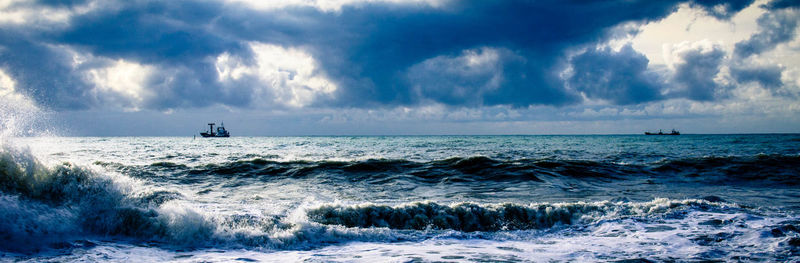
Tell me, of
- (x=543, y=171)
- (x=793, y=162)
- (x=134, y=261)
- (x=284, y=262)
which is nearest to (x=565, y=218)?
(x=284, y=262)

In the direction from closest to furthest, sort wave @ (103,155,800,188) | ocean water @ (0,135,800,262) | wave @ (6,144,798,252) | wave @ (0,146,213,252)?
ocean water @ (0,135,800,262), wave @ (0,146,213,252), wave @ (6,144,798,252), wave @ (103,155,800,188)

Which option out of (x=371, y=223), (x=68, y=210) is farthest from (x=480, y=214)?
(x=68, y=210)

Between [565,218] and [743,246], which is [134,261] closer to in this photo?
[565,218]

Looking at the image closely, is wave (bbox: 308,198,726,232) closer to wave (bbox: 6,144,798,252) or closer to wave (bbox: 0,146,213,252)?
wave (bbox: 6,144,798,252)

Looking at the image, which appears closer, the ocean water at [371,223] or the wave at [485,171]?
the ocean water at [371,223]

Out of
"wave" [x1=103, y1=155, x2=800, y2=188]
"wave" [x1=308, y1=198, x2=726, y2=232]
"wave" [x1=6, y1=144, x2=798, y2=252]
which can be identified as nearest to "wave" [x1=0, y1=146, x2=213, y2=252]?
"wave" [x1=6, y1=144, x2=798, y2=252]

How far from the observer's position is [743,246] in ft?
18.8

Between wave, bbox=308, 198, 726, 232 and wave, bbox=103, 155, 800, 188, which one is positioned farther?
wave, bbox=103, 155, 800, 188

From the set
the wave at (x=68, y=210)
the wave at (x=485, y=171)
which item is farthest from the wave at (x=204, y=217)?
the wave at (x=485, y=171)

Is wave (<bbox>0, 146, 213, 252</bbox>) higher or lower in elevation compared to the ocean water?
higher

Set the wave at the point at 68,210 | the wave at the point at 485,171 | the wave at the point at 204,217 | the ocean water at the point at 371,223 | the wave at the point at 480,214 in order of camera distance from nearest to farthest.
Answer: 1. the ocean water at the point at 371,223
2. the wave at the point at 68,210
3. the wave at the point at 204,217
4. the wave at the point at 480,214
5. the wave at the point at 485,171

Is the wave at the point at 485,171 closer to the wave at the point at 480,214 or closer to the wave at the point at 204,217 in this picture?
the wave at the point at 480,214

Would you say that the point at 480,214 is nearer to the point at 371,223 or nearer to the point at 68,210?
the point at 371,223

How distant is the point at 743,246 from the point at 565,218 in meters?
2.73
